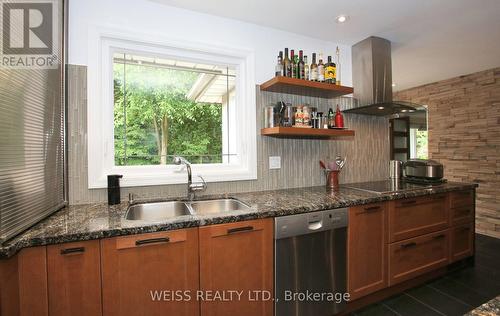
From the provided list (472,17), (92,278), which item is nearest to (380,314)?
(92,278)

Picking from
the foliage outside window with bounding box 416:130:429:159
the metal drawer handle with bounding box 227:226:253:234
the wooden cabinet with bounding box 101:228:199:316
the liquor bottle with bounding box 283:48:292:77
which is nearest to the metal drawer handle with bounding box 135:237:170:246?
the wooden cabinet with bounding box 101:228:199:316

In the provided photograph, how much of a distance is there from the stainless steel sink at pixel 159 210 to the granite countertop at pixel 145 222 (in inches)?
4.2

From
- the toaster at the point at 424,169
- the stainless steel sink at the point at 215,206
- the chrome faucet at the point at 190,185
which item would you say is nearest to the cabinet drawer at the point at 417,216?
the toaster at the point at 424,169

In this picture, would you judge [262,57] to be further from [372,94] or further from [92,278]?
[92,278]

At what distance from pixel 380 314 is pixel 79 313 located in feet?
6.32

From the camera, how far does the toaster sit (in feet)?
7.95

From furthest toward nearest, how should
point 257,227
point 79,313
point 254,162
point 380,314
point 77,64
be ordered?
1. point 254,162
2. point 380,314
3. point 77,64
4. point 257,227
5. point 79,313

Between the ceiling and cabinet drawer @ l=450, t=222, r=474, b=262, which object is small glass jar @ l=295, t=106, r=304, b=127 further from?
cabinet drawer @ l=450, t=222, r=474, b=262

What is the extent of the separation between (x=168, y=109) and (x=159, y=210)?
0.82 meters

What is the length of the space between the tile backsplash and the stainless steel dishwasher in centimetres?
71

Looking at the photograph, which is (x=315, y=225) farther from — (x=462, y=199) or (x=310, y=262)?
(x=462, y=199)

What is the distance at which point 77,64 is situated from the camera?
1.63m

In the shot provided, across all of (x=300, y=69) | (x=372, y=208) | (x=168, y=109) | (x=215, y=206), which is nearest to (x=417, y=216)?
(x=372, y=208)

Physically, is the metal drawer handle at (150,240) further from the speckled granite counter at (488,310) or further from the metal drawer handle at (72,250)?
the speckled granite counter at (488,310)
